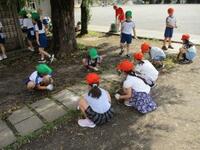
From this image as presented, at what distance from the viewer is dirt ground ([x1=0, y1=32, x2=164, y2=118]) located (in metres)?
5.84

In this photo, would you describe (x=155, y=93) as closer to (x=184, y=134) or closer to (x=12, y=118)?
(x=184, y=134)

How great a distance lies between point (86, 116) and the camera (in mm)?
4695

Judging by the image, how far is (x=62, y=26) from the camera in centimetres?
867

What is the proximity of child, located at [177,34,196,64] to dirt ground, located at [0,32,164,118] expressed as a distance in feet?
6.81

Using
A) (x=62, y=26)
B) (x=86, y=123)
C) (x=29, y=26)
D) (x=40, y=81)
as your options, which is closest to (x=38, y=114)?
(x=40, y=81)

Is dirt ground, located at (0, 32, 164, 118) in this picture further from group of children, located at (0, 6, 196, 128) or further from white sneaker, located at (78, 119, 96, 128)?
white sneaker, located at (78, 119, 96, 128)

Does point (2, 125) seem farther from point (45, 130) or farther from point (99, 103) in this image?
point (99, 103)

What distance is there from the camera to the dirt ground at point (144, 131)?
13.6ft

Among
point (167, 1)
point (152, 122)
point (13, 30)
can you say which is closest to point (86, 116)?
point (152, 122)

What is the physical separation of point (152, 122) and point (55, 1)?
18.3ft

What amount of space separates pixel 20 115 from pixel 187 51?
16.4ft

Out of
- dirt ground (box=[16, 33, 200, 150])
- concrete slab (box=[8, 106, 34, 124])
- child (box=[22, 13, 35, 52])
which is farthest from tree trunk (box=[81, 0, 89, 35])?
concrete slab (box=[8, 106, 34, 124])

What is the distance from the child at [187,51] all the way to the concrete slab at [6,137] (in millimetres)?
5287

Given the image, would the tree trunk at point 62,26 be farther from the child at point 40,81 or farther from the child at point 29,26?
the child at point 40,81
